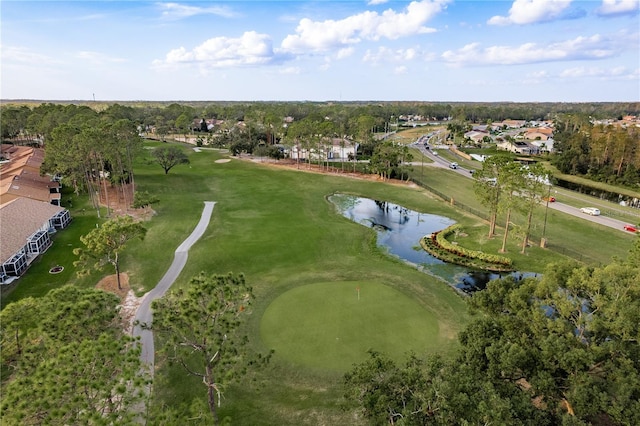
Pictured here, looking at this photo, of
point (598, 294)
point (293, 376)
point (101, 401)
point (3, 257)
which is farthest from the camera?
point (3, 257)

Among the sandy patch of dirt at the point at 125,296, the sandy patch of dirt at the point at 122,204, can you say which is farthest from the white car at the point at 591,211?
the sandy patch of dirt at the point at 122,204

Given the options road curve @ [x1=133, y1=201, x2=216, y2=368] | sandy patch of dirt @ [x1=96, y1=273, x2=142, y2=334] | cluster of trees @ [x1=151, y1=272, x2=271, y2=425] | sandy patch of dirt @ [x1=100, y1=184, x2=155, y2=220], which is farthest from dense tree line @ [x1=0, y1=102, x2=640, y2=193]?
cluster of trees @ [x1=151, y1=272, x2=271, y2=425]

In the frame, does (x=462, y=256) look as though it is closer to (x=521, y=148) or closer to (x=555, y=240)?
(x=555, y=240)

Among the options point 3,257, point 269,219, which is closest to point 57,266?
point 3,257

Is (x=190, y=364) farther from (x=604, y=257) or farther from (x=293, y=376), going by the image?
(x=604, y=257)

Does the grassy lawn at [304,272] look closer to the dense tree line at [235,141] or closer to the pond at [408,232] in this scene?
the pond at [408,232]

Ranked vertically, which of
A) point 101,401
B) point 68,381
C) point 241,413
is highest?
point 68,381

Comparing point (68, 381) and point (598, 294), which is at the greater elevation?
point (598, 294)
